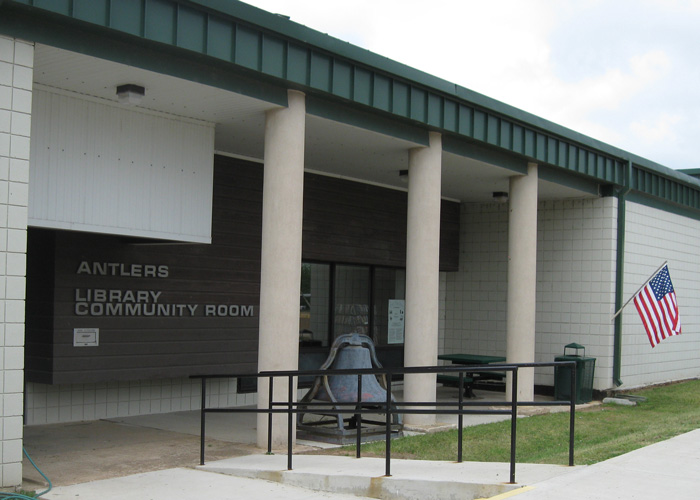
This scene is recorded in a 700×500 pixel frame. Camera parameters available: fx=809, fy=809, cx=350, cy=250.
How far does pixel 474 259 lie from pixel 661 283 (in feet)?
14.7

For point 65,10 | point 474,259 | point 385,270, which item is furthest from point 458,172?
point 65,10

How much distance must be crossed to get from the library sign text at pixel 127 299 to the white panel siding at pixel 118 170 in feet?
5.87

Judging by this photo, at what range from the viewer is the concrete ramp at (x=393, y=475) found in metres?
6.82

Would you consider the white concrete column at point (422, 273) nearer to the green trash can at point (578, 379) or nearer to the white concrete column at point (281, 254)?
the white concrete column at point (281, 254)

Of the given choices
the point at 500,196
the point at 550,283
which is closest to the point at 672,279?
the point at 550,283

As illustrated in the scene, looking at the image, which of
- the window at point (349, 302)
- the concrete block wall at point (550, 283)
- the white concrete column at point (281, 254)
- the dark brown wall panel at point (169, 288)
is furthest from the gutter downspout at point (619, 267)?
the white concrete column at point (281, 254)

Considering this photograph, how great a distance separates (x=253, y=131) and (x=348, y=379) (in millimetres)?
3683

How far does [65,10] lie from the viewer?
736 cm

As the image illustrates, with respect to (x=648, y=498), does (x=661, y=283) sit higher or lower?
higher

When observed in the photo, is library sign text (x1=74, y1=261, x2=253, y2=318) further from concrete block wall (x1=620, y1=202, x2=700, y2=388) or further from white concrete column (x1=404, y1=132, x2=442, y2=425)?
concrete block wall (x1=620, y1=202, x2=700, y2=388)

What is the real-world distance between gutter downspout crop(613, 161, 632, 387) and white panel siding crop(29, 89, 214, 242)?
9.33 m

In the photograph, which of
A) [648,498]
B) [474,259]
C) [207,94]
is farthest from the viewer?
[474,259]

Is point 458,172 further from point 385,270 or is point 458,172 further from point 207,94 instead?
point 207,94

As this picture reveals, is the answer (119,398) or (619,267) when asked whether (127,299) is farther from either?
(619,267)
